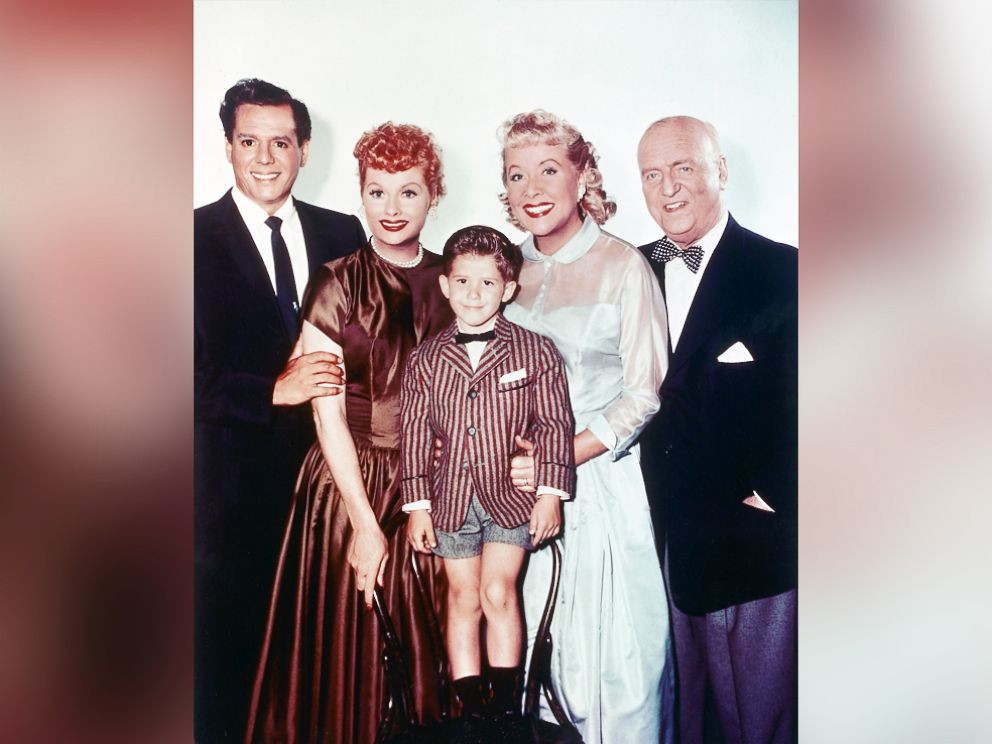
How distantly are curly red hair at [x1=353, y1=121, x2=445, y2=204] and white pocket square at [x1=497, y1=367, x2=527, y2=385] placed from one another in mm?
508

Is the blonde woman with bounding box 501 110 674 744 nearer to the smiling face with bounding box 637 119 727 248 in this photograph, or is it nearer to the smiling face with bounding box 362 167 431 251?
the smiling face with bounding box 637 119 727 248

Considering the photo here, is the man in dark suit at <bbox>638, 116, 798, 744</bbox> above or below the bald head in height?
below

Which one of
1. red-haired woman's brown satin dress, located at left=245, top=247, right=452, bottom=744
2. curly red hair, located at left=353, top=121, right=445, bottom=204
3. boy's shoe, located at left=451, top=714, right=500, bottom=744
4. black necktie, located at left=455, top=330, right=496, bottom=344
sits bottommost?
boy's shoe, located at left=451, top=714, right=500, bottom=744

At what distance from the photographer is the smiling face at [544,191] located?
222 cm

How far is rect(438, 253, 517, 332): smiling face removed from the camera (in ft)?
7.20

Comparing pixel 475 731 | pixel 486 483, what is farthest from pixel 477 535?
pixel 475 731

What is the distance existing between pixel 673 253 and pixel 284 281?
41.4 inches

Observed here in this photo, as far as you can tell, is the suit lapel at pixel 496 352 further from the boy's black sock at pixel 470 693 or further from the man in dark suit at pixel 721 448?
the boy's black sock at pixel 470 693

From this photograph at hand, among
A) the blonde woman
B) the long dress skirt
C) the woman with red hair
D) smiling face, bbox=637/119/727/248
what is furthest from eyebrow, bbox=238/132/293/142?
smiling face, bbox=637/119/727/248

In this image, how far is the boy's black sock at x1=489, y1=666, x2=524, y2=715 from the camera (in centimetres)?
215

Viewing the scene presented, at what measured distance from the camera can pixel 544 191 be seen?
7.30 feet

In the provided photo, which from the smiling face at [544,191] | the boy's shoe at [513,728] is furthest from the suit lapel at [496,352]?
the boy's shoe at [513,728]
